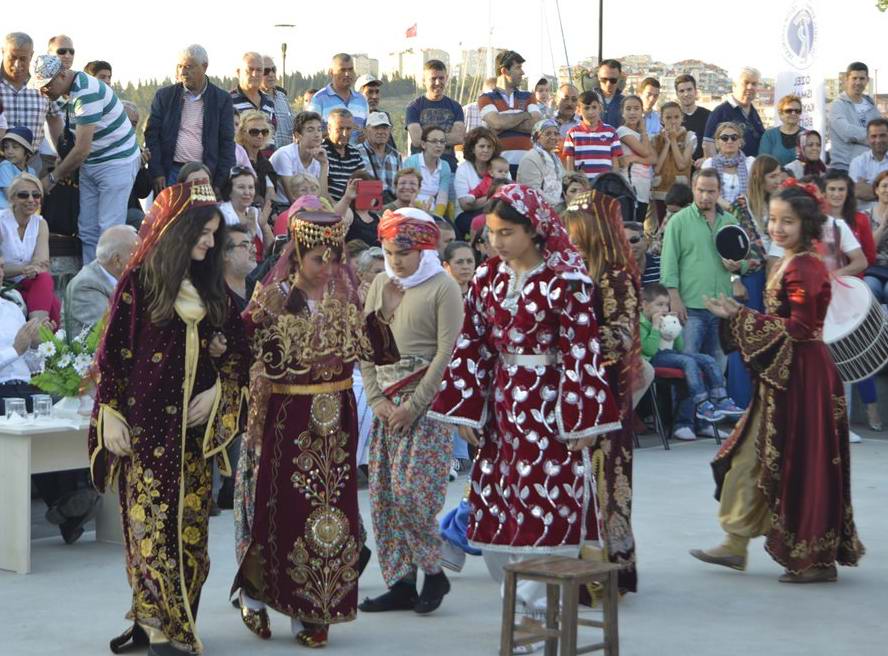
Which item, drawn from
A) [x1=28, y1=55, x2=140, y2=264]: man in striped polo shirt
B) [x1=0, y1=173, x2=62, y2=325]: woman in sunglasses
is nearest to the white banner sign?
[x1=28, y1=55, x2=140, y2=264]: man in striped polo shirt

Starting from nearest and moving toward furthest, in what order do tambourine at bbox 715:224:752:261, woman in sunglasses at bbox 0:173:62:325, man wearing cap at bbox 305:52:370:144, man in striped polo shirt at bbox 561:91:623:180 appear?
woman in sunglasses at bbox 0:173:62:325 → tambourine at bbox 715:224:752:261 → man wearing cap at bbox 305:52:370:144 → man in striped polo shirt at bbox 561:91:623:180

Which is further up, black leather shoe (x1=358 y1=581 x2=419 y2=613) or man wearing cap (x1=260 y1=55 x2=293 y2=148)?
man wearing cap (x1=260 y1=55 x2=293 y2=148)

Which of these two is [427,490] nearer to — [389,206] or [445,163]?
[389,206]

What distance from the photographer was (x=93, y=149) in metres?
10.8

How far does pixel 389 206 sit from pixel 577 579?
289 inches

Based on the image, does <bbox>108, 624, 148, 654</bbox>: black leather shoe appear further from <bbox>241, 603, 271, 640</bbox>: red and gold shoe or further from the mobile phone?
the mobile phone

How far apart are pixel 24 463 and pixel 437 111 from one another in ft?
25.0

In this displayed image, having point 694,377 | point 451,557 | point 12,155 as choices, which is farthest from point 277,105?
point 451,557

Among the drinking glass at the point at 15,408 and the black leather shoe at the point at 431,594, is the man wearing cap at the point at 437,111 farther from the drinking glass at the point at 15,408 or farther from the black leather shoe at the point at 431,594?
the black leather shoe at the point at 431,594

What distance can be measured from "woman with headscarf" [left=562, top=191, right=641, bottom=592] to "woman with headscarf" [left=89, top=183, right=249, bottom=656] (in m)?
1.63

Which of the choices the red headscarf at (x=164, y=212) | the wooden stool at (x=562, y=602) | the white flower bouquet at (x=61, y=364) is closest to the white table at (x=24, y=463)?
the white flower bouquet at (x=61, y=364)

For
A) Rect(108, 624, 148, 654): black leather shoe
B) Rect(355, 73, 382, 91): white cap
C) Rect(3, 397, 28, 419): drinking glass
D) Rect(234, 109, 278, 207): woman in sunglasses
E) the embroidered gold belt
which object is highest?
Rect(355, 73, 382, 91): white cap

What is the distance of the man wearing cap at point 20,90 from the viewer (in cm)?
1054

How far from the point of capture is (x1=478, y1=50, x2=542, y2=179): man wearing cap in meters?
14.3
